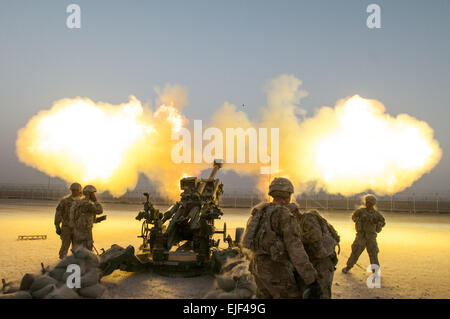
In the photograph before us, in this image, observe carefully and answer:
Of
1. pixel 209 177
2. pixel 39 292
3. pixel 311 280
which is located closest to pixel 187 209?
pixel 209 177

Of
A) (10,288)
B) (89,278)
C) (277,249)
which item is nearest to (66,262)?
(89,278)

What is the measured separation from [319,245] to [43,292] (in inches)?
180

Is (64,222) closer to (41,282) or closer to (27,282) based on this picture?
(27,282)

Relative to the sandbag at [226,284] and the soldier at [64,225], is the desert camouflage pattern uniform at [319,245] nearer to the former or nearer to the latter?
the sandbag at [226,284]

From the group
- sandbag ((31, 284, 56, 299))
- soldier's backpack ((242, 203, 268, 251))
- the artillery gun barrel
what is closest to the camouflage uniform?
soldier's backpack ((242, 203, 268, 251))

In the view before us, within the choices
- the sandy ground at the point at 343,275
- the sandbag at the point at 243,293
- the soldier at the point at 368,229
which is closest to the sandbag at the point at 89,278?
the sandy ground at the point at 343,275

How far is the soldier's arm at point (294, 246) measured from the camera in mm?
4117

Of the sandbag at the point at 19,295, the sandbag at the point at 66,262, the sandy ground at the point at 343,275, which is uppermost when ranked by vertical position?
the sandbag at the point at 66,262

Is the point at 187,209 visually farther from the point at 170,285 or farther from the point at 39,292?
the point at 39,292

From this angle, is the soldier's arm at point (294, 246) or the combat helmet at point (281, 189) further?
the combat helmet at point (281, 189)

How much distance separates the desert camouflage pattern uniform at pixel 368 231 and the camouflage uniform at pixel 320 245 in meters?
4.80

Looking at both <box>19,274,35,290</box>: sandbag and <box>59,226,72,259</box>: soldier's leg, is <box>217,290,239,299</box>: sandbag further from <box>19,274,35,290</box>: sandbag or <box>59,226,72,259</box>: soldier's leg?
<box>59,226,72,259</box>: soldier's leg

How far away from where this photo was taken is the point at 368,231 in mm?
9141
